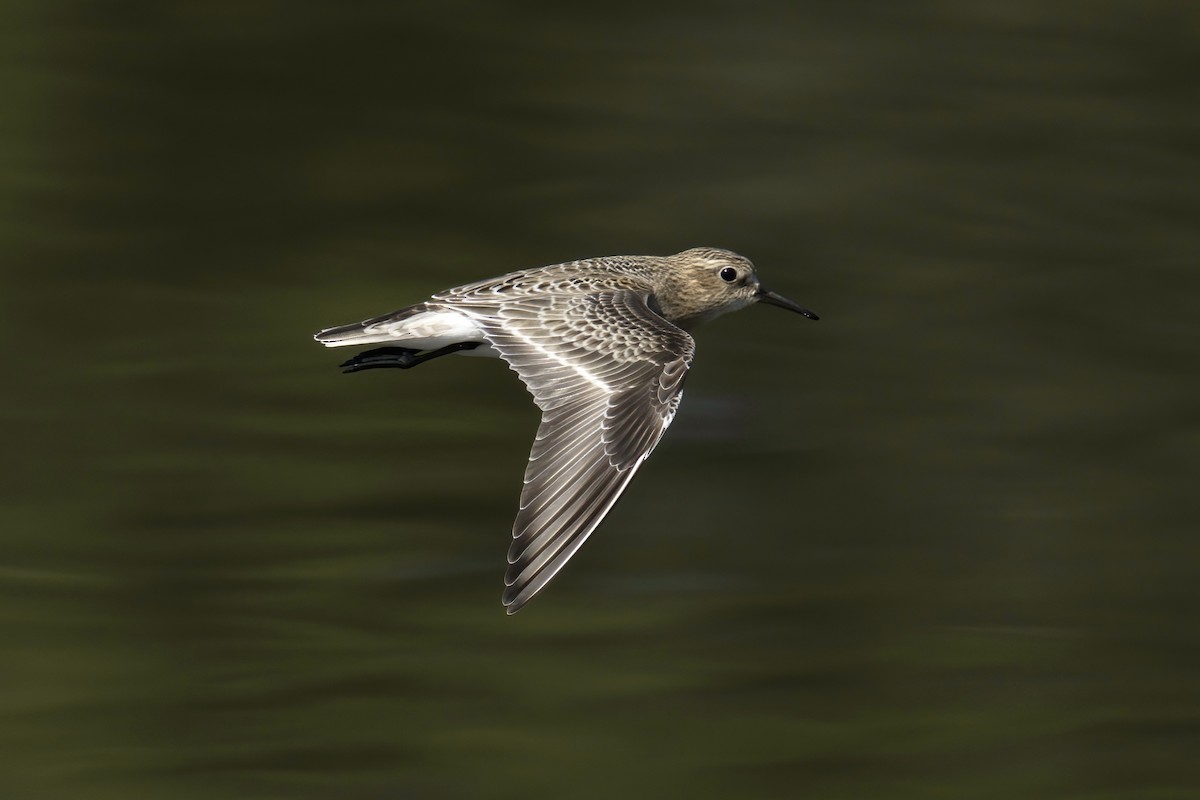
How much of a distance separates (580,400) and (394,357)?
4.15ft

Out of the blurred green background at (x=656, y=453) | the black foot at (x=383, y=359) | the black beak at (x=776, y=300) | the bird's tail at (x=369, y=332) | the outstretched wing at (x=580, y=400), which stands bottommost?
the blurred green background at (x=656, y=453)

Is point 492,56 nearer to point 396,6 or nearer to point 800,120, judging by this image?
point 396,6

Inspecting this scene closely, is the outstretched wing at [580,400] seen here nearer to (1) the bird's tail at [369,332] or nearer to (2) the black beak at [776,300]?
(1) the bird's tail at [369,332]

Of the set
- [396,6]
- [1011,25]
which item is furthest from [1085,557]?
[396,6]

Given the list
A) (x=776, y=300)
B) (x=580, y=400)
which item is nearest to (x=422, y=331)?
(x=580, y=400)

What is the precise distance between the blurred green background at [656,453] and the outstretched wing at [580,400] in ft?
10.6

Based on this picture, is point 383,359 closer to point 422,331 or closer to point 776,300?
point 422,331

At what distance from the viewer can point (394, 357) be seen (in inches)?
366

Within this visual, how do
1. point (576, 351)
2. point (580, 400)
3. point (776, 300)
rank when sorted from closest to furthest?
point (580, 400)
point (576, 351)
point (776, 300)

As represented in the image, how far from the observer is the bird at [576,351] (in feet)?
25.2

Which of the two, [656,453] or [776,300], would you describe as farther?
[656,453]

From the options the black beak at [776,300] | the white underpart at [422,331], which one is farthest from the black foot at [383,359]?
the black beak at [776,300]

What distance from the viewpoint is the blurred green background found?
455 inches

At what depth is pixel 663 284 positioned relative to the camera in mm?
9883
